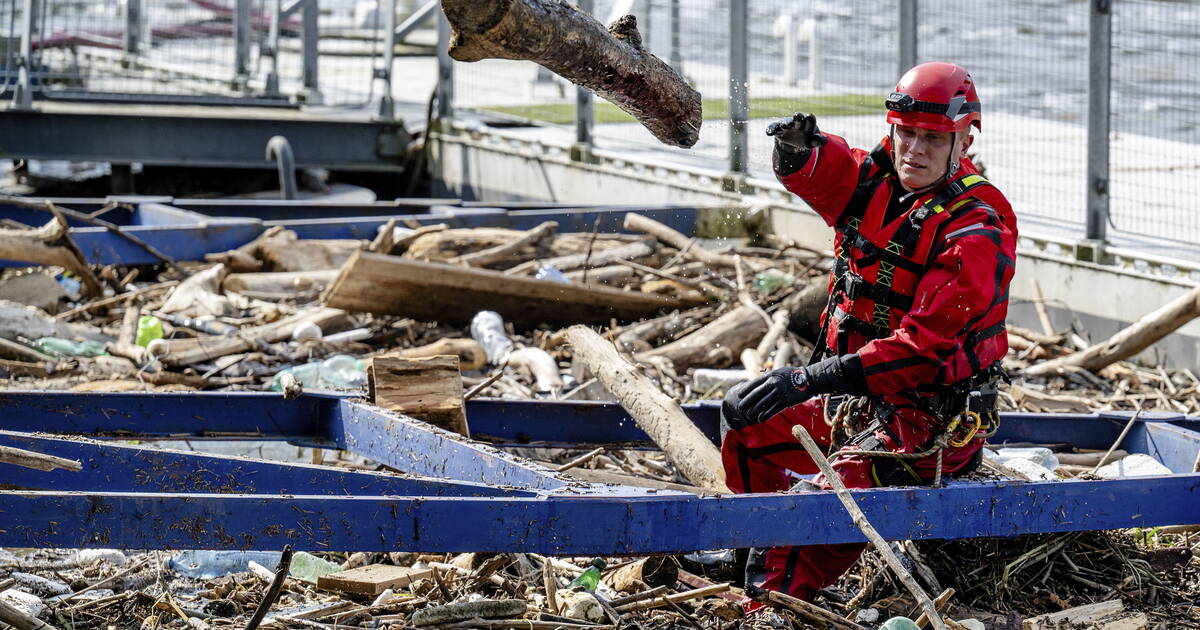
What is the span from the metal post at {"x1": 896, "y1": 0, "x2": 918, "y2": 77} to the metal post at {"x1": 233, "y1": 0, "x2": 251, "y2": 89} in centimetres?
815

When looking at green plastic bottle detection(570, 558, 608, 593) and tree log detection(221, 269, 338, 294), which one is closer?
green plastic bottle detection(570, 558, 608, 593)

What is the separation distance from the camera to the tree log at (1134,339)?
639 cm

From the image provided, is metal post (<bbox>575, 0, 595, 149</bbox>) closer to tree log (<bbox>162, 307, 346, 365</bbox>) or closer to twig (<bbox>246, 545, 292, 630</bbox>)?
tree log (<bbox>162, 307, 346, 365</bbox>)

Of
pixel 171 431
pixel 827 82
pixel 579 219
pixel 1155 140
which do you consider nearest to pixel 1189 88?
pixel 1155 140

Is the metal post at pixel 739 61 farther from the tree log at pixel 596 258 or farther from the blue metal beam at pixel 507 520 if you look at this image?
the blue metal beam at pixel 507 520

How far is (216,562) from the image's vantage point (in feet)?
15.4

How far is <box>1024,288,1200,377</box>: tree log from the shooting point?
639cm

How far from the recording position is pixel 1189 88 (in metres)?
7.74

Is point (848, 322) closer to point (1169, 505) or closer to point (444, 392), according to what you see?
point (1169, 505)

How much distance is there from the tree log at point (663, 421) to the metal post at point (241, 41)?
35.2ft

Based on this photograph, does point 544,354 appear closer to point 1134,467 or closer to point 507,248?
point 507,248

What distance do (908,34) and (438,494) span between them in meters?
5.92

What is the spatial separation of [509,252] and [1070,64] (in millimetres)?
3599

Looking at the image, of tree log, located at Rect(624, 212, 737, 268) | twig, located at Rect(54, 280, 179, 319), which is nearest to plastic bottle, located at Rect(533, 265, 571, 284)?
tree log, located at Rect(624, 212, 737, 268)
